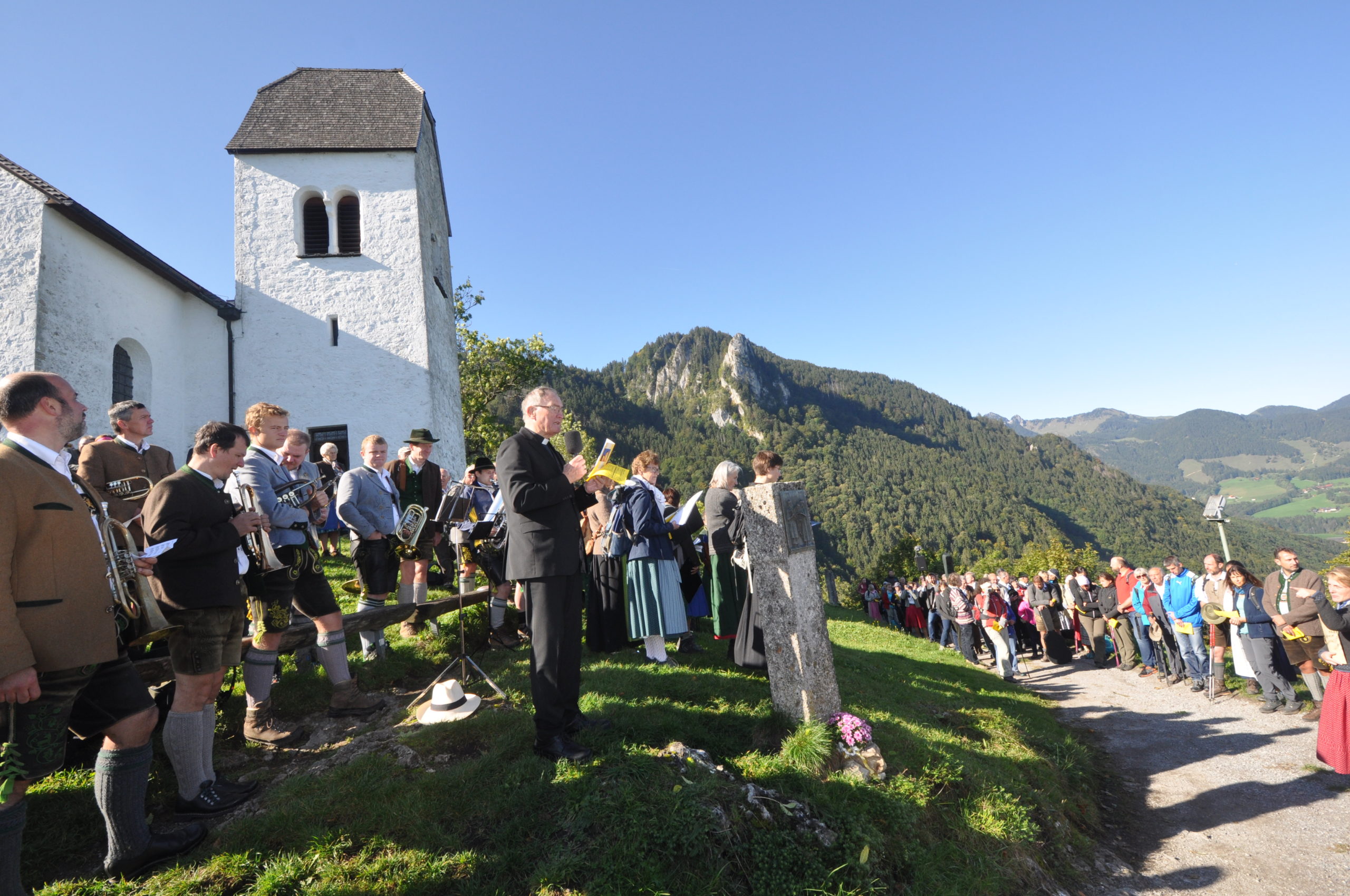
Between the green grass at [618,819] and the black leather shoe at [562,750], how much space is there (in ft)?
0.19

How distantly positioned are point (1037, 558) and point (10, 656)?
232ft

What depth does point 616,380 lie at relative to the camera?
179375 millimetres

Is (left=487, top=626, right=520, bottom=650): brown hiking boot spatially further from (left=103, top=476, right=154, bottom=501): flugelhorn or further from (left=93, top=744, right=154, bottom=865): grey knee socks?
(left=93, top=744, right=154, bottom=865): grey knee socks

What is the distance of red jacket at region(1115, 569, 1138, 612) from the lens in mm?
12023

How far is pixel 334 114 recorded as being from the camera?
18656 millimetres

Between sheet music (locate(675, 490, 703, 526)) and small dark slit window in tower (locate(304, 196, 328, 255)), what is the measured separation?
613 inches

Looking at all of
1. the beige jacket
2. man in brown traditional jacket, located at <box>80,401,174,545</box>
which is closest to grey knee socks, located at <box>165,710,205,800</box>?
the beige jacket

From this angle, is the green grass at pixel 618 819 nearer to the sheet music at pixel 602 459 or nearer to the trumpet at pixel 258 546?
the trumpet at pixel 258 546

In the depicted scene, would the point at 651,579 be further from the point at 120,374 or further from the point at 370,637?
the point at 120,374

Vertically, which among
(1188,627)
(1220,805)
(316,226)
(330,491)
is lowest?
(1220,805)

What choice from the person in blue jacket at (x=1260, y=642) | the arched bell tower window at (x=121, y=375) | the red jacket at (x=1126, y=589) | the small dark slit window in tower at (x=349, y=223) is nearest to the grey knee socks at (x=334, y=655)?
the person in blue jacket at (x=1260, y=642)

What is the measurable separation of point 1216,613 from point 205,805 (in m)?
11.9

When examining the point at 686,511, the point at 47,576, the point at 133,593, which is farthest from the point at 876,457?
the point at 47,576

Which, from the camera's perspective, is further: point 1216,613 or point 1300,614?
point 1216,613
